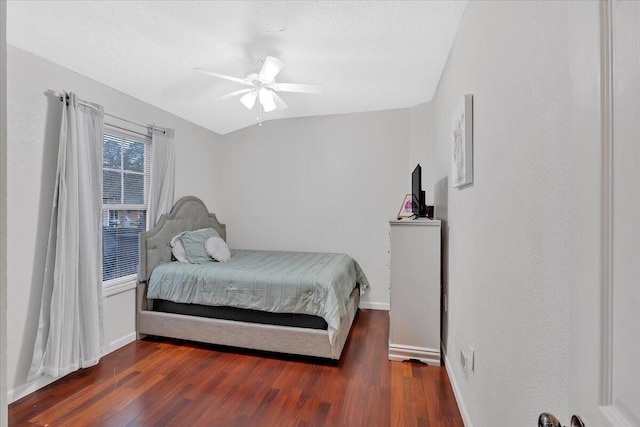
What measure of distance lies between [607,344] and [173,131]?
151 inches

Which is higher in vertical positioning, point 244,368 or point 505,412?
point 505,412

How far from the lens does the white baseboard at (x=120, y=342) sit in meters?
2.65

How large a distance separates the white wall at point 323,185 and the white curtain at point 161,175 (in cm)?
116

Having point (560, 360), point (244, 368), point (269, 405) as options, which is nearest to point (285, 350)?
point (244, 368)

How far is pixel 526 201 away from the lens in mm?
1002

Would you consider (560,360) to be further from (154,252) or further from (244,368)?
(154,252)

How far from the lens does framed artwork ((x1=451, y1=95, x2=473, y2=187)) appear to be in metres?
1.70

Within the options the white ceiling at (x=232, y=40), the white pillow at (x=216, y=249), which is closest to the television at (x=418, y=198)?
the white ceiling at (x=232, y=40)

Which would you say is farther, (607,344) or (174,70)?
(174,70)

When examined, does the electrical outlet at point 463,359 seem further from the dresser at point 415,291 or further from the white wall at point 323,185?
the white wall at point 323,185

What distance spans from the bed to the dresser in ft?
1.66

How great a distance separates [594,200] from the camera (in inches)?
17.6

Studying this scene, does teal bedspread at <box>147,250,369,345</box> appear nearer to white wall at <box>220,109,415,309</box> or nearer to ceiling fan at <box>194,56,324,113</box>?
white wall at <box>220,109,415,309</box>

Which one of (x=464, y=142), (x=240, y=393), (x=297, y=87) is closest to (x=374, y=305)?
(x=240, y=393)
